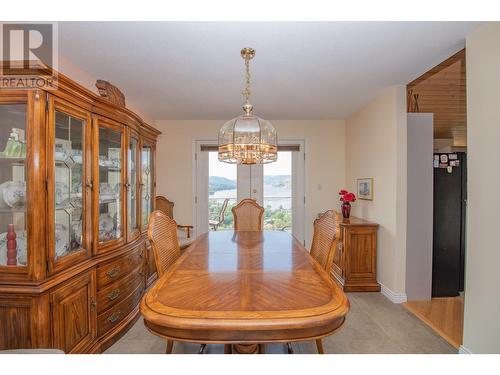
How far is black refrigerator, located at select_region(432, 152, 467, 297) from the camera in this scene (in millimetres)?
3076

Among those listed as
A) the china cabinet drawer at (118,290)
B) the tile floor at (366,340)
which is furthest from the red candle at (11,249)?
the tile floor at (366,340)

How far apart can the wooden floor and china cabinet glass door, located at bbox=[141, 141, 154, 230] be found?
306 cm

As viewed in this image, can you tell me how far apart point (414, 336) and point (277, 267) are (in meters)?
1.54

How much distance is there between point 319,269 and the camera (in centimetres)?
167

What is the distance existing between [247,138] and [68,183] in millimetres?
1313

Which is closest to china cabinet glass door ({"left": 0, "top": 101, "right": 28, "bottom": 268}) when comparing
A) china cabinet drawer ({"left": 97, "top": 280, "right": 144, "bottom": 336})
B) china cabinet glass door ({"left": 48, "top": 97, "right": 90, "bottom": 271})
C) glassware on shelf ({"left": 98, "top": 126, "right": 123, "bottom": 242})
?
china cabinet glass door ({"left": 48, "top": 97, "right": 90, "bottom": 271})

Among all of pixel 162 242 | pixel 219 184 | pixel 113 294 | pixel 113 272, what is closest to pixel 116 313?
pixel 113 294

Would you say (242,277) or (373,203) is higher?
(373,203)

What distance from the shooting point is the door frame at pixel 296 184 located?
4426mm

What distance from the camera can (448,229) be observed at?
10.1 ft

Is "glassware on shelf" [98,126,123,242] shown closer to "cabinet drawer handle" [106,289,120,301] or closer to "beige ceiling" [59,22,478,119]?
"cabinet drawer handle" [106,289,120,301]

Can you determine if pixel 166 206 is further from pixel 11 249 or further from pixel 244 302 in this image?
pixel 244 302

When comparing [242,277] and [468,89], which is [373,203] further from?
[242,277]

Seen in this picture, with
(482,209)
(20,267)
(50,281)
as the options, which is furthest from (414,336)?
(20,267)
